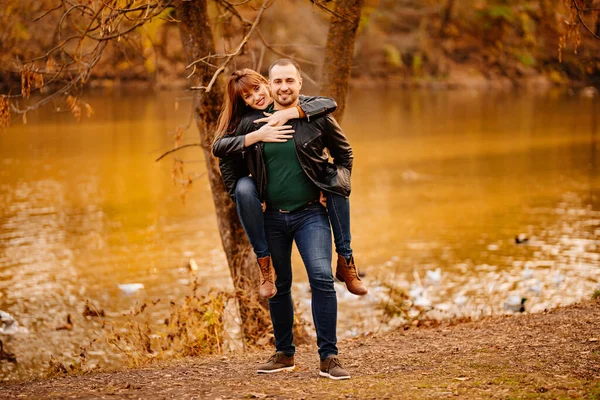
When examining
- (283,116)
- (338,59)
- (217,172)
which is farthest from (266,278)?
(338,59)

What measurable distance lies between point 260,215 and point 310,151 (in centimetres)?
46

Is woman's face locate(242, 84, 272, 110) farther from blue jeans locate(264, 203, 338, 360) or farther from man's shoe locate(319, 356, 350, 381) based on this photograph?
man's shoe locate(319, 356, 350, 381)

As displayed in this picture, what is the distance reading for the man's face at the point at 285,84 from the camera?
452cm

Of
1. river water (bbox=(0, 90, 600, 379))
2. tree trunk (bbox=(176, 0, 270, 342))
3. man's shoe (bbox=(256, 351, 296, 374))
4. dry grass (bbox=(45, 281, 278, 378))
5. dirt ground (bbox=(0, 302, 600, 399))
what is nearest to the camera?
dirt ground (bbox=(0, 302, 600, 399))

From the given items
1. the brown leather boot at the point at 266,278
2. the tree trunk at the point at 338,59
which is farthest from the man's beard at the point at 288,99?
the tree trunk at the point at 338,59

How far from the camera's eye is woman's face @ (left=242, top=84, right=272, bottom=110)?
4.76 metres

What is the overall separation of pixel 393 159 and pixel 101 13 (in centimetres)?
1405

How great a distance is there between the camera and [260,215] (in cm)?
463

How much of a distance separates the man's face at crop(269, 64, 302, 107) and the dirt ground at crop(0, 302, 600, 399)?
1613 millimetres

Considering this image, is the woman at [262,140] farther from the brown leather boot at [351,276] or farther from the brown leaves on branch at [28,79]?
the brown leaves on branch at [28,79]

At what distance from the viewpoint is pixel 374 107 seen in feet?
115

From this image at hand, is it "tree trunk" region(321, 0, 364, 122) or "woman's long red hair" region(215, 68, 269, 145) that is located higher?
"tree trunk" region(321, 0, 364, 122)

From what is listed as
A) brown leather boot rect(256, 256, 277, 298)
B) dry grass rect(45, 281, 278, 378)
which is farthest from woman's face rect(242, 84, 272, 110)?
dry grass rect(45, 281, 278, 378)

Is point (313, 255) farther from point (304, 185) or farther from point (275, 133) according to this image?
point (275, 133)
